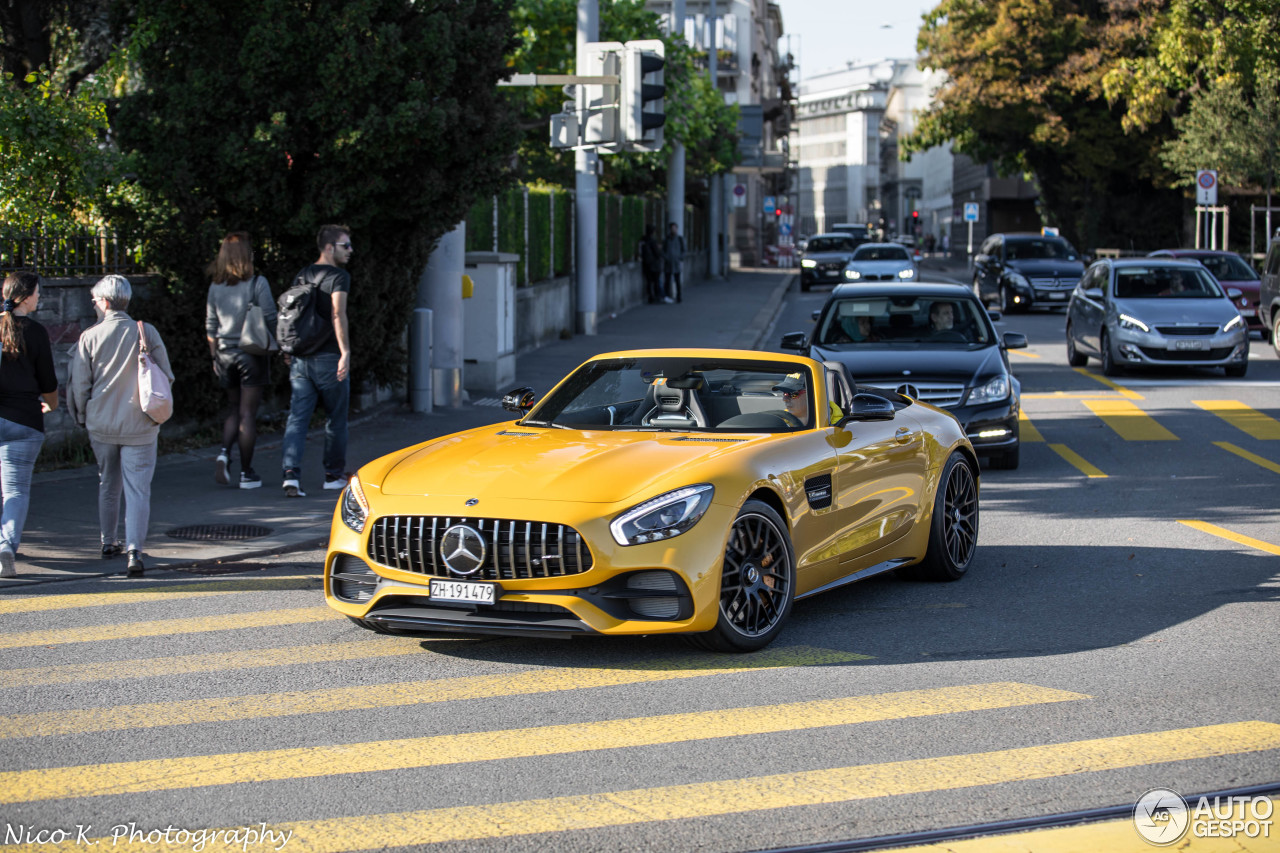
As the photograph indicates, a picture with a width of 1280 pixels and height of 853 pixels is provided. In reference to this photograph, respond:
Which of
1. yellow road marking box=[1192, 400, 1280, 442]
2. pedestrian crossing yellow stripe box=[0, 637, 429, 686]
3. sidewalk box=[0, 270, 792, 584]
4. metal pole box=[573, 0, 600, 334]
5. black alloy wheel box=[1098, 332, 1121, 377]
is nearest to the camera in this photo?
pedestrian crossing yellow stripe box=[0, 637, 429, 686]

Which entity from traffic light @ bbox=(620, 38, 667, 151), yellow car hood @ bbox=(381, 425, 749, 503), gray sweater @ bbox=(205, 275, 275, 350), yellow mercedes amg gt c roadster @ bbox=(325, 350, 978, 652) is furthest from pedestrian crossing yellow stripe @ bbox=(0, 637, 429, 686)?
traffic light @ bbox=(620, 38, 667, 151)

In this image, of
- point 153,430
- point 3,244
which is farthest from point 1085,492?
point 3,244

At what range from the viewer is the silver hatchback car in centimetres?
1992

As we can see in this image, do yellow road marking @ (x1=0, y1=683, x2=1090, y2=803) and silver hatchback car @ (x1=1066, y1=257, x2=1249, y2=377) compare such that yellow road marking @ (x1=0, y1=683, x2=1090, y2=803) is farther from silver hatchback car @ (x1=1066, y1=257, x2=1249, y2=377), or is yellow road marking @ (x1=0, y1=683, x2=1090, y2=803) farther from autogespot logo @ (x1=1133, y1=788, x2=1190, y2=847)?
silver hatchback car @ (x1=1066, y1=257, x2=1249, y2=377)

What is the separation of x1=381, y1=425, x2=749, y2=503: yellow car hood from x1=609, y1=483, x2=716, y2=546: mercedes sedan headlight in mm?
96

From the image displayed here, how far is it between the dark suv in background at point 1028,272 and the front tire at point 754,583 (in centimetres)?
2846

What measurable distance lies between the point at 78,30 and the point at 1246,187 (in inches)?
1362

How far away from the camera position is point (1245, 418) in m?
16.3

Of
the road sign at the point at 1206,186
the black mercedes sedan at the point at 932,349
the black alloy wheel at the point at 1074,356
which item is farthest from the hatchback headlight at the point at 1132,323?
the road sign at the point at 1206,186

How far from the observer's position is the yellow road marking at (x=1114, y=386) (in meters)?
18.5

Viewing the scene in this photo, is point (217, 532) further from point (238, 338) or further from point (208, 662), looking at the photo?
point (208, 662)

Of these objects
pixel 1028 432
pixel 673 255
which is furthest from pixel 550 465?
pixel 673 255

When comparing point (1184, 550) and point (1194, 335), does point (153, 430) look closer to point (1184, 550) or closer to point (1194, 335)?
point (1184, 550)

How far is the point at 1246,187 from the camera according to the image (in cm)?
4206
